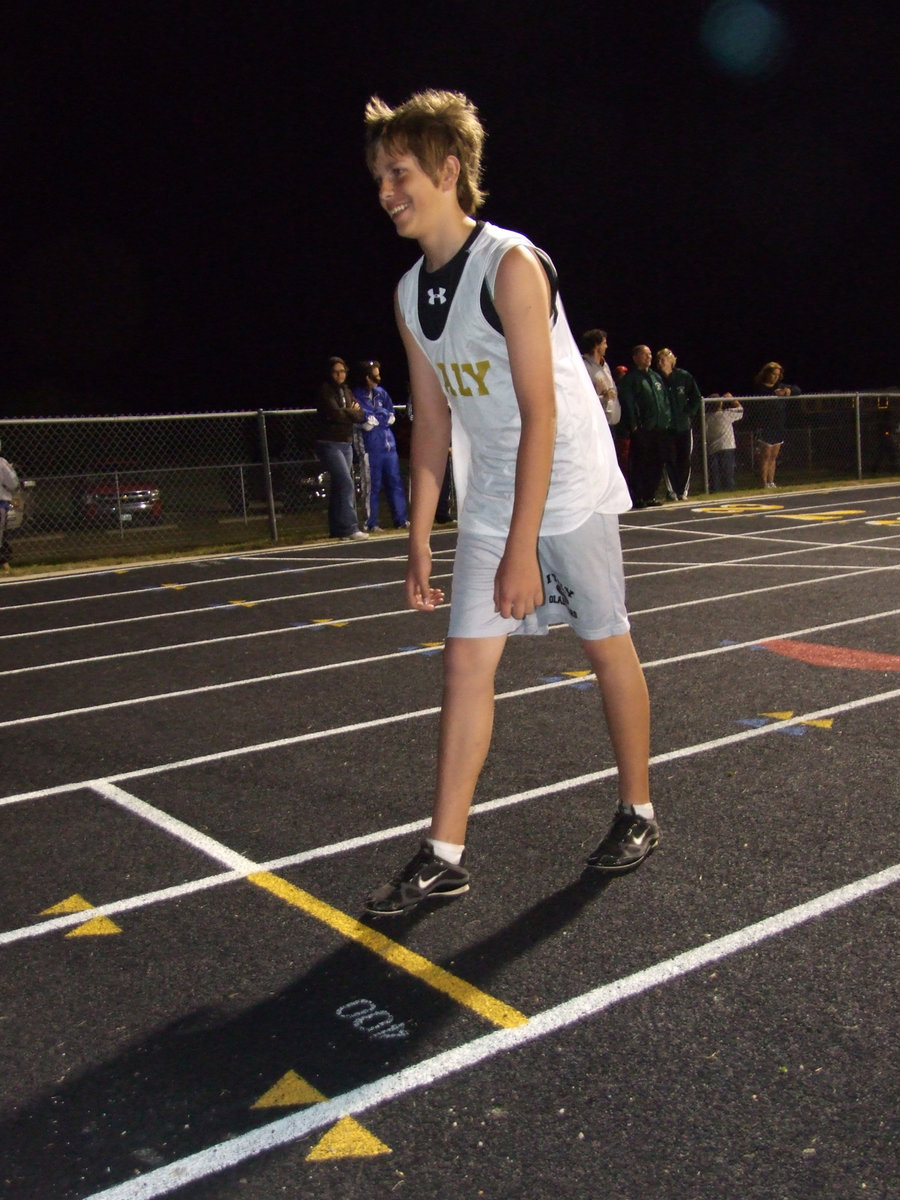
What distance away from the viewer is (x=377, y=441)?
13812mm

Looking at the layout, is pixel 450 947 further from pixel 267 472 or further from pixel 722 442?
pixel 722 442

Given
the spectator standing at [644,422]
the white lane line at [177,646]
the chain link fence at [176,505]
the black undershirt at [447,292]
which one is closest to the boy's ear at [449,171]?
the black undershirt at [447,292]

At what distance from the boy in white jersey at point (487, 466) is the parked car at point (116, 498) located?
12408 mm

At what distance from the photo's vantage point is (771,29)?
32281 millimetres

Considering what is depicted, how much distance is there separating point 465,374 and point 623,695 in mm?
978

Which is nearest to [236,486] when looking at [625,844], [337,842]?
[337,842]

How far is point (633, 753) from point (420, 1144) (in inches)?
57.5

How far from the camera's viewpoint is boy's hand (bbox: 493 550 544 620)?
3.00m

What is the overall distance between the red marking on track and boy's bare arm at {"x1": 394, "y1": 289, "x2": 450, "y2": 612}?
323cm

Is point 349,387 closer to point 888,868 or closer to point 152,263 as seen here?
point 888,868

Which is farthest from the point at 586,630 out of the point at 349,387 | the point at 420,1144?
the point at 349,387

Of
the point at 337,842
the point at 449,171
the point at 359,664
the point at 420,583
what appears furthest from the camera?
the point at 359,664

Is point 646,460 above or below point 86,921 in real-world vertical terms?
above

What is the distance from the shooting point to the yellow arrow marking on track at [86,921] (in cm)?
324
